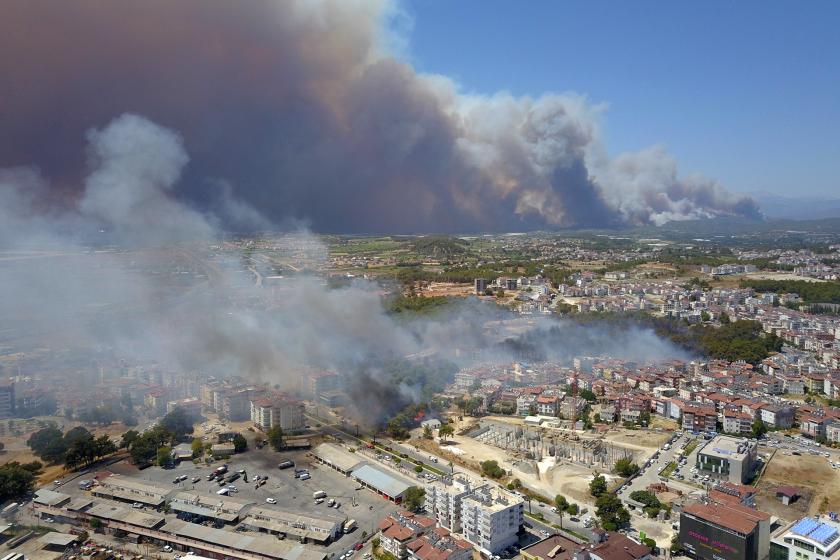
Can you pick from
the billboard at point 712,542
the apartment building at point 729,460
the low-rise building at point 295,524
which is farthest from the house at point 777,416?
the low-rise building at point 295,524

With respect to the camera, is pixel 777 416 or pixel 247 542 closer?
pixel 247 542

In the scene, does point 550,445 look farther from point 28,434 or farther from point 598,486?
point 28,434

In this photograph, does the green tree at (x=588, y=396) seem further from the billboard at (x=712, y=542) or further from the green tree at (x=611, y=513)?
the billboard at (x=712, y=542)

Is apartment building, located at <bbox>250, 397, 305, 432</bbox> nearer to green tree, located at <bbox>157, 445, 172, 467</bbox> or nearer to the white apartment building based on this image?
green tree, located at <bbox>157, 445, 172, 467</bbox>

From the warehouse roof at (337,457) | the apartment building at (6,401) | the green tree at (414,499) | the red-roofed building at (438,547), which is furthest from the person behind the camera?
the apartment building at (6,401)

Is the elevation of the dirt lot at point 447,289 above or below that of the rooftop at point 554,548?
above

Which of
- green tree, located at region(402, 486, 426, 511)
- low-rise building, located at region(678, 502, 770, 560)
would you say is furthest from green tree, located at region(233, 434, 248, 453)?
low-rise building, located at region(678, 502, 770, 560)

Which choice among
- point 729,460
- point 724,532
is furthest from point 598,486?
point 729,460

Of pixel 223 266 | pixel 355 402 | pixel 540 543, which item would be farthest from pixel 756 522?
pixel 223 266
